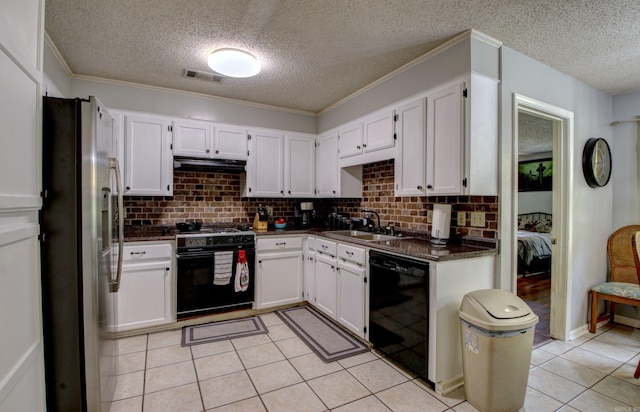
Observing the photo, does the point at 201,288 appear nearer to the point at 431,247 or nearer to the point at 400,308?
the point at 400,308

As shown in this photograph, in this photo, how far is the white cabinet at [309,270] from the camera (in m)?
3.43

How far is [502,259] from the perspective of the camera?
7.48ft

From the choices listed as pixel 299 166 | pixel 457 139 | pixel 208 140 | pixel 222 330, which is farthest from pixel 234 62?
pixel 222 330

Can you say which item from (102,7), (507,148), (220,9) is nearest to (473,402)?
(507,148)

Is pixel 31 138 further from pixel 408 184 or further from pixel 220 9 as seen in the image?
pixel 408 184

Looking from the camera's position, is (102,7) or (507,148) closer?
(102,7)

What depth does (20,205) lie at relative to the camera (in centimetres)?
112

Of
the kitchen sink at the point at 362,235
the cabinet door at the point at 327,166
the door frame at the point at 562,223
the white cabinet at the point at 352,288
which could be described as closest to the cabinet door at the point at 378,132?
the cabinet door at the point at 327,166

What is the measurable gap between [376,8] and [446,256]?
1635mm

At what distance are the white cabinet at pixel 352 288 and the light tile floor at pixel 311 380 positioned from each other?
0.31 meters

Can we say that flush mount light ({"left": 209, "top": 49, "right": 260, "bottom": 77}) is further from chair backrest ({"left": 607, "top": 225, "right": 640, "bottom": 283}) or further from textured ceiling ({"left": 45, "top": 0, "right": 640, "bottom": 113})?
chair backrest ({"left": 607, "top": 225, "right": 640, "bottom": 283})

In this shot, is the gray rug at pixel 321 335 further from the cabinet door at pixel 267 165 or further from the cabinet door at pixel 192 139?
the cabinet door at pixel 192 139

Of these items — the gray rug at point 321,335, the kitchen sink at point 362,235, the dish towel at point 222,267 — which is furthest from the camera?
the kitchen sink at point 362,235

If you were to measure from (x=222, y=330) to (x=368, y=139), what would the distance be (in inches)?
93.8
